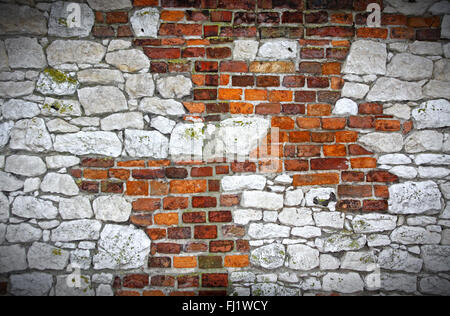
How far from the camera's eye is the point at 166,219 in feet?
5.12

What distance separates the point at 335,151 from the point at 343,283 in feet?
3.12

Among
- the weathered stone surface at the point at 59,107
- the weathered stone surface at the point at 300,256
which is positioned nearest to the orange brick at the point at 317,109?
the weathered stone surface at the point at 300,256

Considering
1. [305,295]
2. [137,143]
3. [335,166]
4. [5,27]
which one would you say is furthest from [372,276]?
[5,27]

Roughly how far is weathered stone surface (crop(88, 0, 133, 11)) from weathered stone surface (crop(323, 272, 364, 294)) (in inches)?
93.7

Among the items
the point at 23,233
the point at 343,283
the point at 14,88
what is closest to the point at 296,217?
the point at 343,283

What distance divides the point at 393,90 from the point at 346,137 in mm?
479

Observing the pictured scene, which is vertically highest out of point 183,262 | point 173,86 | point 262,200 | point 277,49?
point 277,49

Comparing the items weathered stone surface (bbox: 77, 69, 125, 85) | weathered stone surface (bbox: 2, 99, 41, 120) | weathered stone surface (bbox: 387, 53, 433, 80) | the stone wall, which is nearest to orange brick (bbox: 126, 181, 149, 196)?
the stone wall

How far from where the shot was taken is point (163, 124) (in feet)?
5.07

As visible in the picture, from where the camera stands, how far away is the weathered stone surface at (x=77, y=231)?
155 cm

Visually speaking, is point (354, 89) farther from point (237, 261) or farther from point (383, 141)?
point (237, 261)

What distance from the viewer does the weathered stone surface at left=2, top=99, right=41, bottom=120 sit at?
A: 154 centimetres

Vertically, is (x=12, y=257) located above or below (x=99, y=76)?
below

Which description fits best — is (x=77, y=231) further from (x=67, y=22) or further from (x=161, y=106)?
(x=67, y=22)
